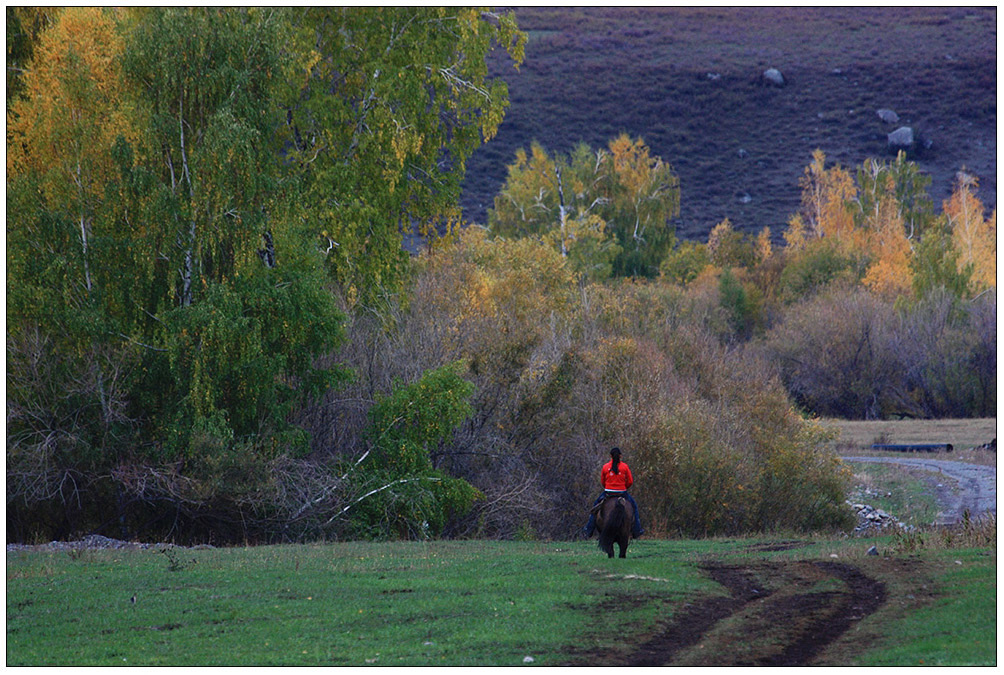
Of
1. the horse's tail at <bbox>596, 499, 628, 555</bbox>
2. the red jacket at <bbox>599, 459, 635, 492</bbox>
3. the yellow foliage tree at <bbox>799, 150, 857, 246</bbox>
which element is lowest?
the horse's tail at <bbox>596, 499, 628, 555</bbox>

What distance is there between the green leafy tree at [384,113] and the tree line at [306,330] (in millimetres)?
92

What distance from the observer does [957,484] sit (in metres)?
→ 36.8

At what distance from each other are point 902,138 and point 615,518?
110 metres

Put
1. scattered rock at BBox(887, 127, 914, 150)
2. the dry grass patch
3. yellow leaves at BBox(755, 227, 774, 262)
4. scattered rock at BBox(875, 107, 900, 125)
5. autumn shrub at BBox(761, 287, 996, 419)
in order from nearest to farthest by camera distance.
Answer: the dry grass patch < autumn shrub at BBox(761, 287, 996, 419) < yellow leaves at BBox(755, 227, 774, 262) < scattered rock at BBox(887, 127, 914, 150) < scattered rock at BBox(875, 107, 900, 125)

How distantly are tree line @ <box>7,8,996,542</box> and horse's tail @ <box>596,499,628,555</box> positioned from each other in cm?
922

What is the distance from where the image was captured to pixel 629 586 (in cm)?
1476

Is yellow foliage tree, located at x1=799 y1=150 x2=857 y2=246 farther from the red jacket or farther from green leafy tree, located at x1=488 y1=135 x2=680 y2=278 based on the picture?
the red jacket

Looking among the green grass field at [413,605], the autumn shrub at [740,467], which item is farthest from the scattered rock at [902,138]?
the green grass field at [413,605]

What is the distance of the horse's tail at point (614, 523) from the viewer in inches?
661

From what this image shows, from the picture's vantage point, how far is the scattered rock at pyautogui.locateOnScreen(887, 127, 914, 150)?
11494 cm

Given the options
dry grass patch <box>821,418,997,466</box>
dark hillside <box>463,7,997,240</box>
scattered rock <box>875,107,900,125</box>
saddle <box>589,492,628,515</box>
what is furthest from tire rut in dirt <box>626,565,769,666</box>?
scattered rock <box>875,107,900,125</box>

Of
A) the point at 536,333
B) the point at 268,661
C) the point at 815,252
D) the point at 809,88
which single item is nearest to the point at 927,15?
the point at 809,88

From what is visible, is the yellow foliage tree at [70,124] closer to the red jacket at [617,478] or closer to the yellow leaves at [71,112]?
the yellow leaves at [71,112]

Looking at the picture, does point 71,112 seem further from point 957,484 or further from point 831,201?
point 831,201
